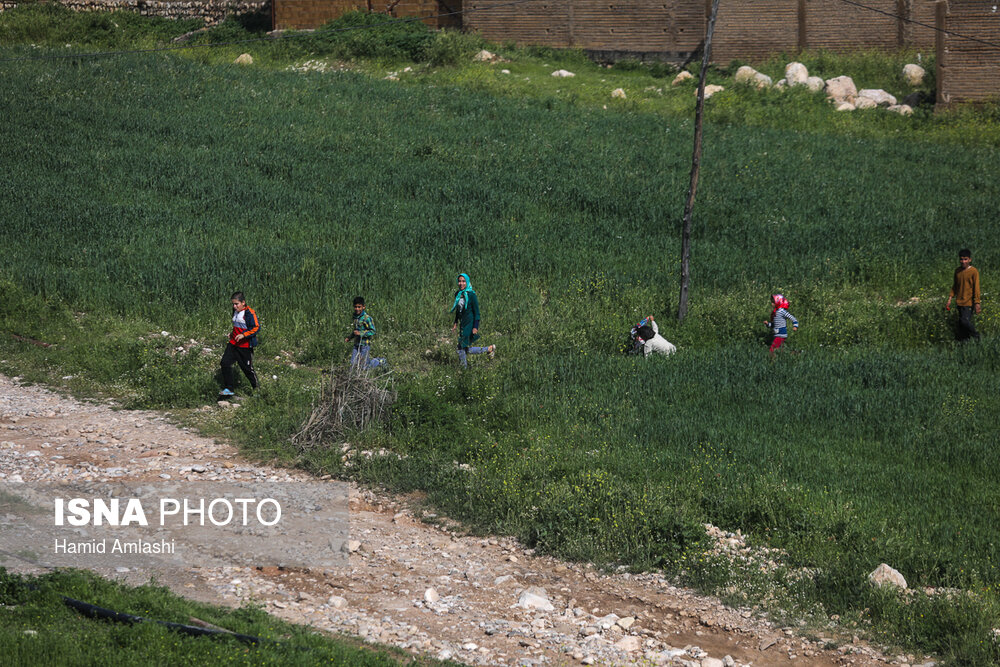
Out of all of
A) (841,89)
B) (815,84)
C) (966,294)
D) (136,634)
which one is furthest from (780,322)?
(815,84)

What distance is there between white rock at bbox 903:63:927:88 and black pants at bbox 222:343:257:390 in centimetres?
2573

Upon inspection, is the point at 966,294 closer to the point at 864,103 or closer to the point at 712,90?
the point at 864,103

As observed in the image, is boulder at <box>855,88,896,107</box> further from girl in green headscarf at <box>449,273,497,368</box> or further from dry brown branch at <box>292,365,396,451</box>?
dry brown branch at <box>292,365,396,451</box>

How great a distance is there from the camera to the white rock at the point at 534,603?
8.70m

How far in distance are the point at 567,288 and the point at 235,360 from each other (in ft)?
22.4

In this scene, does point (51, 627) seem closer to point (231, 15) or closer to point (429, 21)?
point (429, 21)

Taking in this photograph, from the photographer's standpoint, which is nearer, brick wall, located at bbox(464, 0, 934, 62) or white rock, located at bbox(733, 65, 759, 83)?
white rock, located at bbox(733, 65, 759, 83)

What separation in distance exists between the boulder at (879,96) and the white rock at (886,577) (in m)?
25.1

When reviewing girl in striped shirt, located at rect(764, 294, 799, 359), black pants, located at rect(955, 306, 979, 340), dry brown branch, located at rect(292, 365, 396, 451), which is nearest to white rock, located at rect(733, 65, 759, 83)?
black pants, located at rect(955, 306, 979, 340)

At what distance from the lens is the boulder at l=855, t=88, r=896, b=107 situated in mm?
30812

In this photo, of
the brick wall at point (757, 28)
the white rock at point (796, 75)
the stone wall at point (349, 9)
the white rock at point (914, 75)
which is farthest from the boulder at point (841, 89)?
the stone wall at point (349, 9)

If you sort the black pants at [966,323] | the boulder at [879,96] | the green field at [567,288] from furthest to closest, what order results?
the boulder at [879,96] < the black pants at [966,323] < the green field at [567,288]

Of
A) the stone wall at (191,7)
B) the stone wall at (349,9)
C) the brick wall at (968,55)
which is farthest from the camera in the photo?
the stone wall at (191,7)

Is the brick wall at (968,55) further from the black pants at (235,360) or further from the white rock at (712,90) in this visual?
the black pants at (235,360)
